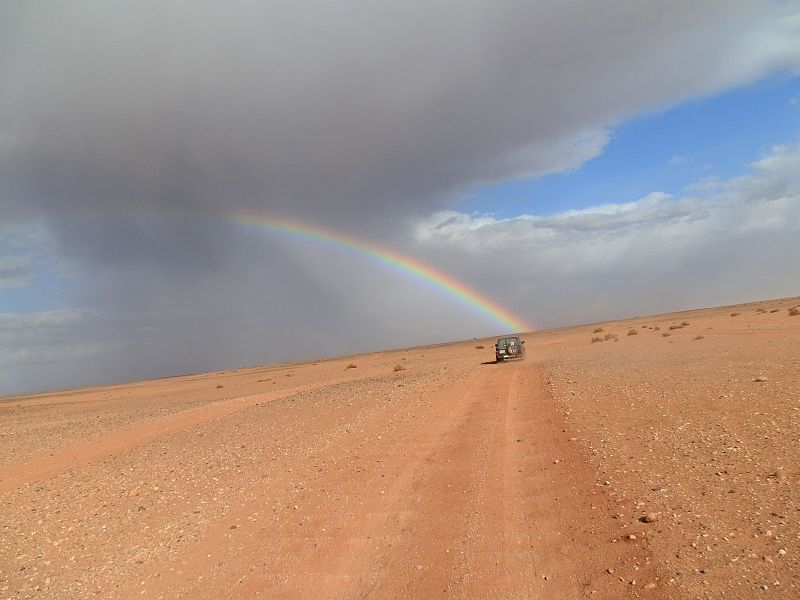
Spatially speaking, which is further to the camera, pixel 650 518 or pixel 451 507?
pixel 451 507

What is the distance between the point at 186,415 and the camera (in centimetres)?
2670

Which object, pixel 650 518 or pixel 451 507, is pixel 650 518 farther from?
pixel 451 507

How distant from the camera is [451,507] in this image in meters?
8.12

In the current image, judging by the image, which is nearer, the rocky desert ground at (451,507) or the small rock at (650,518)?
the rocky desert ground at (451,507)

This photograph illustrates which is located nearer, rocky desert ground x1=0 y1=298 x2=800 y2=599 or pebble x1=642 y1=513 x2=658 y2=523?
rocky desert ground x1=0 y1=298 x2=800 y2=599

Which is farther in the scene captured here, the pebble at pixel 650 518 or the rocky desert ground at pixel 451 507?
the pebble at pixel 650 518

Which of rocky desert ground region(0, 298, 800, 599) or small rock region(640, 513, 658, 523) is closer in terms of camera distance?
rocky desert ground region(0, 298, 800, 599)

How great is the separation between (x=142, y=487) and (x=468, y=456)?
7.31 m

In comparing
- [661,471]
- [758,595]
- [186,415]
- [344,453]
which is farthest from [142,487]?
[186,415]

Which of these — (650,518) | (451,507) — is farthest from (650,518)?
(451,507)

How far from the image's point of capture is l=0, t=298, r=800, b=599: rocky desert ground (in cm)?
585

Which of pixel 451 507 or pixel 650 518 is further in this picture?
pixel 451 507

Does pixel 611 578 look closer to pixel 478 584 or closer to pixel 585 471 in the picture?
pixel 478 584

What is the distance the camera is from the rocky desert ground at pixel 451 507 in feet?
19.2
